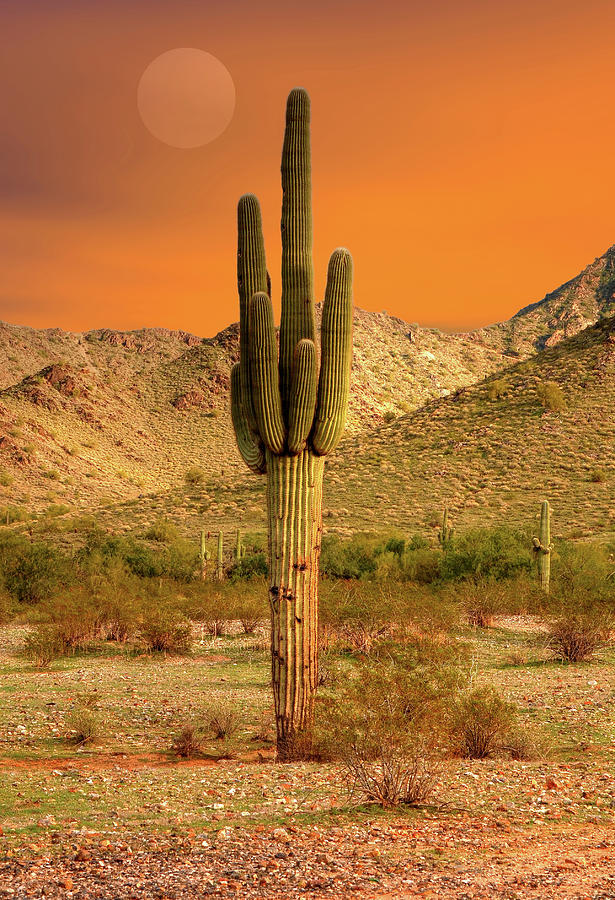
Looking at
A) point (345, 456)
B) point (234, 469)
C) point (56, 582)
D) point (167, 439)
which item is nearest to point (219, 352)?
point (167, 439)

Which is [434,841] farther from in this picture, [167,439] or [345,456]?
[167,439]

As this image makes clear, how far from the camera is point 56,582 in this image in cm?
2816

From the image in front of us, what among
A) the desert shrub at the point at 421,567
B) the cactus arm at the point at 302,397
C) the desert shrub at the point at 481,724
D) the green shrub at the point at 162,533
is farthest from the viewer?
the green shrub at the point at 162,533

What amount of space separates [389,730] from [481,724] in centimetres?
215

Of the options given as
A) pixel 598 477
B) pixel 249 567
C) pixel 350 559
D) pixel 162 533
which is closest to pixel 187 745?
pixel 350 559

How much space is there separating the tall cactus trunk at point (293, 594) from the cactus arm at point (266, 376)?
344mm

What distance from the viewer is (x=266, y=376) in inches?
390

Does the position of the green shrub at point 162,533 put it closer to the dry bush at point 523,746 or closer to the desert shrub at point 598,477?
the desert shrub at point 598,477

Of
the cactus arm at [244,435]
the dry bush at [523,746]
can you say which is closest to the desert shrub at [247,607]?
the cactus arm at [244,435]

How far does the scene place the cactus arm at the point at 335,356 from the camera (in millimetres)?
10062

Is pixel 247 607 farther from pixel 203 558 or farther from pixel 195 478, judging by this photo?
pixel 195 478

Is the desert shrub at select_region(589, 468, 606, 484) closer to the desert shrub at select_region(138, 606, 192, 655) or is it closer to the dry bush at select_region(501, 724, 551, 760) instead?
the desert shrub at select_region(138, 606, 192, 655)

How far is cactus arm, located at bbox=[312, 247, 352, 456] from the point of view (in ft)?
33.0

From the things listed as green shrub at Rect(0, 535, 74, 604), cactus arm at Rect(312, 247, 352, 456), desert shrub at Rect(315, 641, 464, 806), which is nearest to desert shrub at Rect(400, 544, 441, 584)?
green shrub at Rect(0, 535, 74, 604)
